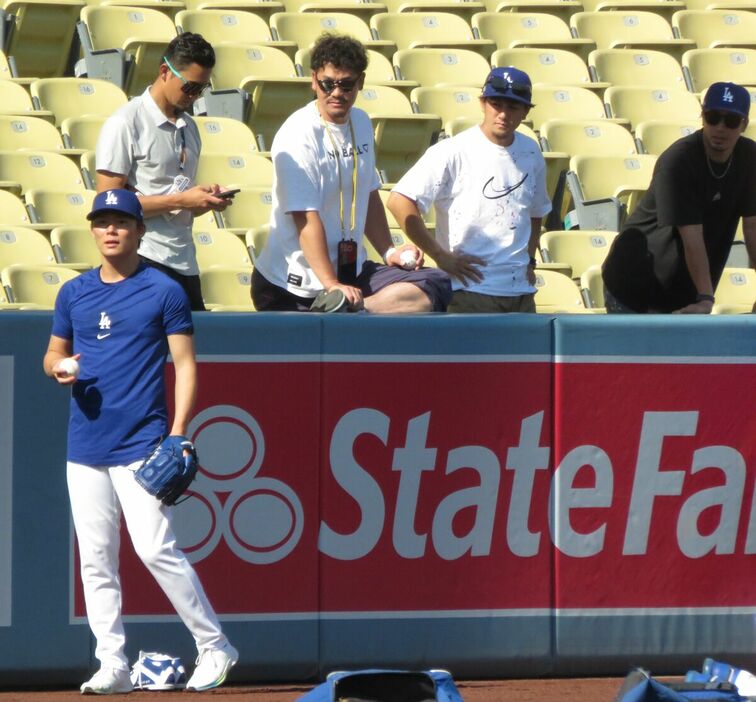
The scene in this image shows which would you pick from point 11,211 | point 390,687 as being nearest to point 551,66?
point 11,211

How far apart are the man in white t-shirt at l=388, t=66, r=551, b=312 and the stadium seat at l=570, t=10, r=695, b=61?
17.9 feet

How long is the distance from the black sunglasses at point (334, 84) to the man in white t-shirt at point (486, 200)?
518mm

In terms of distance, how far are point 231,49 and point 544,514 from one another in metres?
5.32

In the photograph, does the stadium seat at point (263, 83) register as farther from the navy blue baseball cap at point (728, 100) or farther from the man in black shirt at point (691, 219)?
the navy blue baseball cap at point (728, 100)

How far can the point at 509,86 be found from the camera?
623cm

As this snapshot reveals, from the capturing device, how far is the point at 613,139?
984 cm

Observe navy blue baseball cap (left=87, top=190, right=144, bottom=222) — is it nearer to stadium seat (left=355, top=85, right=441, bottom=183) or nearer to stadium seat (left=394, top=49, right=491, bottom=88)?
stadium seat (left=355, top=85, right=441, bottom=183)

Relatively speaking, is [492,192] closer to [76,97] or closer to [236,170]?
[236,170]

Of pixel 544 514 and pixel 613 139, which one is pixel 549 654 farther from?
pixel 613 139

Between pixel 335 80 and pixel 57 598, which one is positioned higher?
pixel 335 80

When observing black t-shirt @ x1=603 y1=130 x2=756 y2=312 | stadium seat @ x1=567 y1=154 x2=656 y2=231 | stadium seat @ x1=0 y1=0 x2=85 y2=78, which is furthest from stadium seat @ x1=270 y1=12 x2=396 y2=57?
black t-shirt @ x1=603 y1=130 x2=756 y2=312

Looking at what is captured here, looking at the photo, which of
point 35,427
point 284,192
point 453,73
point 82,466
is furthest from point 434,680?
point 453,73

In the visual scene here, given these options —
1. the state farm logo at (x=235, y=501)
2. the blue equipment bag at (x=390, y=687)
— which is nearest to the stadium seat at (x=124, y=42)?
the state farm logo at (x=235, y=501)

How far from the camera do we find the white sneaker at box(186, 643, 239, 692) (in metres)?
5.15
